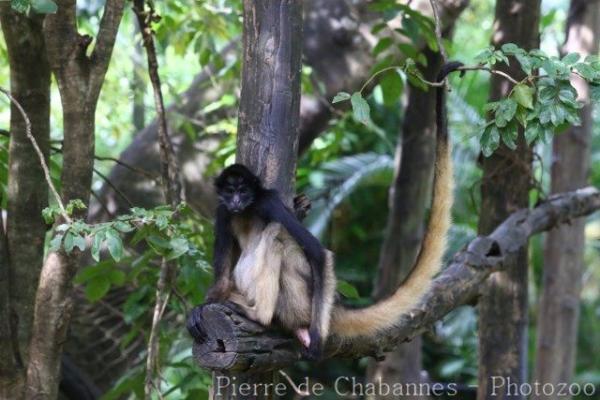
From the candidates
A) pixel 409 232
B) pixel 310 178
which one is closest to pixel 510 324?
pixel 409 232

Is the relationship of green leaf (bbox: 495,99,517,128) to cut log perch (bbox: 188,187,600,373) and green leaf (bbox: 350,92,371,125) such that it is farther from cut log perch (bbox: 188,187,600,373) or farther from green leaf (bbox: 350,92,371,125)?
cut log perch (bbox: 188,187,600,373)

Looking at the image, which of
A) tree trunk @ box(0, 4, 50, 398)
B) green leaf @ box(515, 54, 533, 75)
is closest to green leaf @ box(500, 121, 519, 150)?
green leaf @ box(515, 54, 533, 75)

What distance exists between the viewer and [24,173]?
414 centimetres

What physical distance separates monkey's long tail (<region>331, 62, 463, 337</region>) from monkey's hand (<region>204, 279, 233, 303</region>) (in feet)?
1.54

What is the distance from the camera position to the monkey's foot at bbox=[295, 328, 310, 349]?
3.49m

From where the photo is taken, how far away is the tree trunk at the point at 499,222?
214 inches

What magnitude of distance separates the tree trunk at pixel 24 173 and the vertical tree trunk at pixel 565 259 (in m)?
4.08

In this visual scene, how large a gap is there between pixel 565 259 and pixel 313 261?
12.9 ft

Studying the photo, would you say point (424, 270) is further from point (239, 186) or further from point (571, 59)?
point (571, 59)

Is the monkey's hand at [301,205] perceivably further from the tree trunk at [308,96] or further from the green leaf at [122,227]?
the tree trunk at [308,96]

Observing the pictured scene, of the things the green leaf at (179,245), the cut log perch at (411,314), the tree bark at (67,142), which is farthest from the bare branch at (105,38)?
the cut log perch at (411,314)

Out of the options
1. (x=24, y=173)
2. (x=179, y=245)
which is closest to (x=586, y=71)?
(x=179, y=245)

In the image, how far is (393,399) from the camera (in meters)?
6.05

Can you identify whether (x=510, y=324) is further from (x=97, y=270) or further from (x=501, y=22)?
(x=97, y=270)
